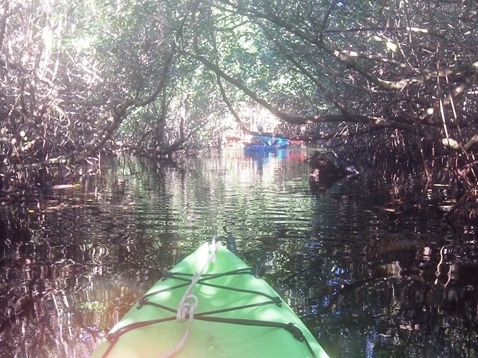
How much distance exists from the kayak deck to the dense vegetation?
2.82m

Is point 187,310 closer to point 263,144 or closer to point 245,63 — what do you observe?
point 245,63

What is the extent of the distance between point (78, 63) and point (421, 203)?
6661mm

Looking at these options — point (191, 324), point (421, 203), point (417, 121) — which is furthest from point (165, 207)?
point (191, 324)

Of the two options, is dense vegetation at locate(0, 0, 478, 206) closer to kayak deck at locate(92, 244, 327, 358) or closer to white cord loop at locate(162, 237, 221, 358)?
kayak deck at locate(92, 244, 327, 358)

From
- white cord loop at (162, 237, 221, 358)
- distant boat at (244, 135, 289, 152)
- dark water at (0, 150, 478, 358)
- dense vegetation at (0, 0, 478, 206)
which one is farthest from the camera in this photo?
distant boat at (244, 135, 289, 152)

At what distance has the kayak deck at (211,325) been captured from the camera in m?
2.53

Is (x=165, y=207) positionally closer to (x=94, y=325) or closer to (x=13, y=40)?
(x=13, y=40)

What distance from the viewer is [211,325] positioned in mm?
2777

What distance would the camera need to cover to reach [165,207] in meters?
9.25

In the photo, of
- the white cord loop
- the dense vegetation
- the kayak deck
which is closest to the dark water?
the kayak deck

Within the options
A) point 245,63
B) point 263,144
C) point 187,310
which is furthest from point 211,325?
point 263,144

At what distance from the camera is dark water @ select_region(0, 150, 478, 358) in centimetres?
373

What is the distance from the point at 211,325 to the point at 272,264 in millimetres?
2713

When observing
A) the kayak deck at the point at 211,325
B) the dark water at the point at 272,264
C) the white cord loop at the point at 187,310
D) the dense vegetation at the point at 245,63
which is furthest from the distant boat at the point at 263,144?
the white cord loop at the point at 187,310
